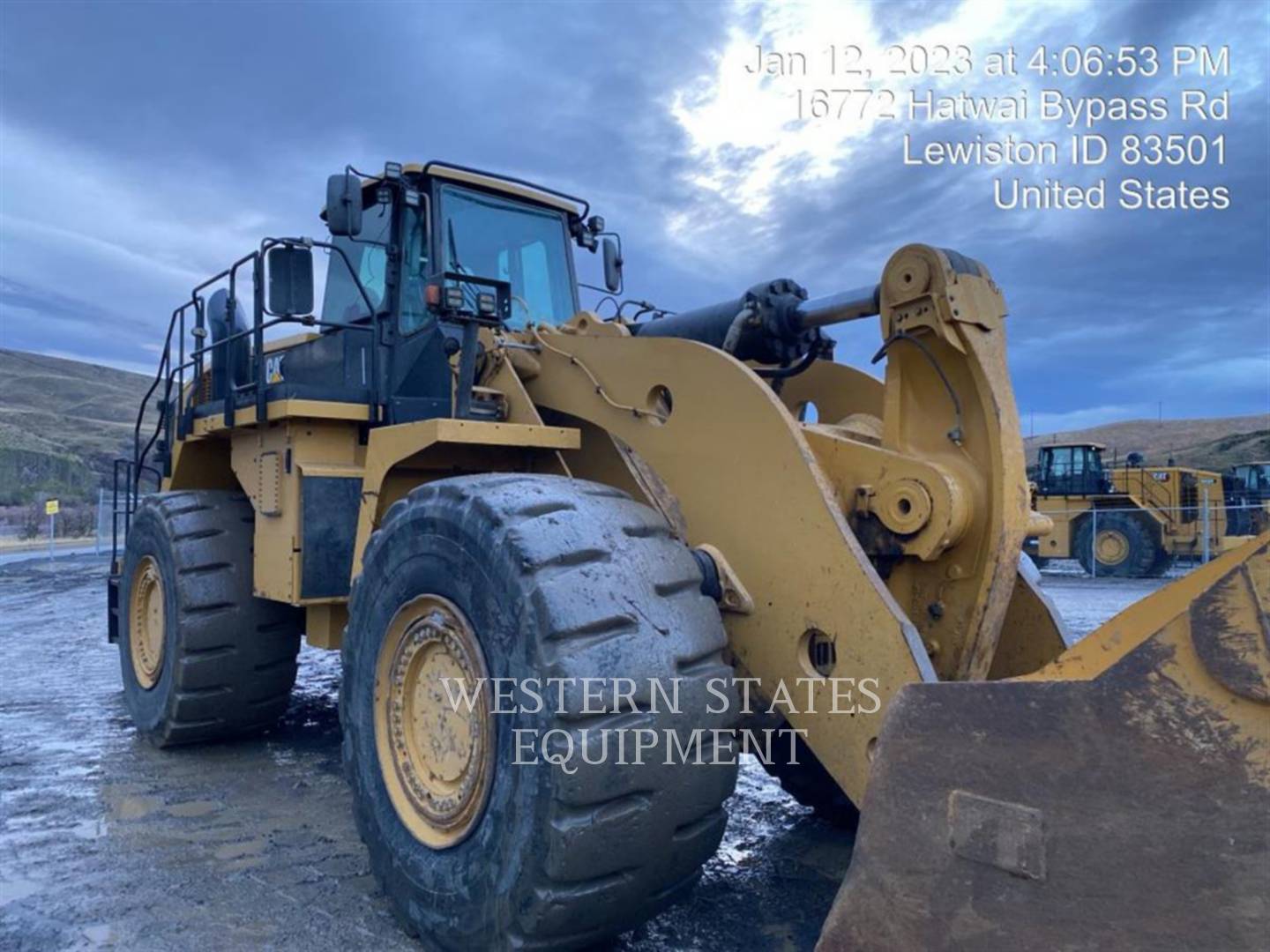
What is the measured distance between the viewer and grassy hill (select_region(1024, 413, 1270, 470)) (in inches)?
1800

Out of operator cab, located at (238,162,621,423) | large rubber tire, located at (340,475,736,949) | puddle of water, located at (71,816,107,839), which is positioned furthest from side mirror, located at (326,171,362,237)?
puddle of water, located at (71,816,107,839)

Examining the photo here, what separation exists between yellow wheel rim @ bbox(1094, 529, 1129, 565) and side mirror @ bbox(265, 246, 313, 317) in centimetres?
1959

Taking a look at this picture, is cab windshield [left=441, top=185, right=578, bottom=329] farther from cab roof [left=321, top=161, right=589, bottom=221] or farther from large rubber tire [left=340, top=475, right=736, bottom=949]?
large rubber tire [left=340, top=475, right=736, bottom=949]

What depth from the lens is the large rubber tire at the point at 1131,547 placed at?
67.2ft

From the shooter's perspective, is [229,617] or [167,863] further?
[229,617]

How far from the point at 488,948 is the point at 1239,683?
1.97 meters

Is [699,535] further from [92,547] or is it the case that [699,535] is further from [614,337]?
[92,547]

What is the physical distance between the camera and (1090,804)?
6.09 feet

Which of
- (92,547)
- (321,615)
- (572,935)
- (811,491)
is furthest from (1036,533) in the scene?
(92,547)

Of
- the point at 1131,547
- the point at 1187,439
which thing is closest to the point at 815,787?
the point at 1131,547

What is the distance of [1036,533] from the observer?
11.7ft

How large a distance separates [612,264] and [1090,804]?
4.55 meters

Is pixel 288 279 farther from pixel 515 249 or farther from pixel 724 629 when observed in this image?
pixel 724 629

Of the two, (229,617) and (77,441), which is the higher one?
(77,441)
